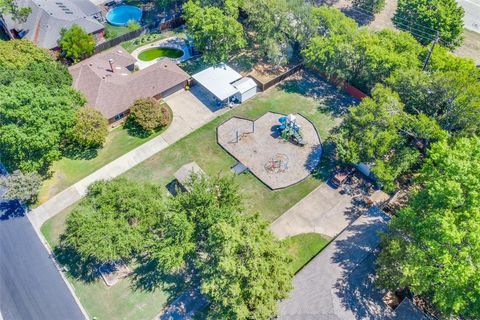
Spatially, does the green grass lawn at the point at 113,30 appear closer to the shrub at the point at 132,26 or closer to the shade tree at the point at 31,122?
the shrub at the point at 132,26

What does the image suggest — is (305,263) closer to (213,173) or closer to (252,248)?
(252,248)

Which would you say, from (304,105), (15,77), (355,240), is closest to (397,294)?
(355,240)

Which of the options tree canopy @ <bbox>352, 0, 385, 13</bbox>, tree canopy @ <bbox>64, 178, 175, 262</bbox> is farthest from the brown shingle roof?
tree canopy @ <bbox>352, 0, 385, 13</bbox>

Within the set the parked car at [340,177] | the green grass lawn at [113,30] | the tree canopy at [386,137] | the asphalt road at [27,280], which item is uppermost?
the tree canopy at [386,137]

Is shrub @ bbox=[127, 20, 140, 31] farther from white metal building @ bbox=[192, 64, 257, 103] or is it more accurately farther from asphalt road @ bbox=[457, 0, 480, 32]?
asphalt road @ bbox=[457, 0, 480, 32]

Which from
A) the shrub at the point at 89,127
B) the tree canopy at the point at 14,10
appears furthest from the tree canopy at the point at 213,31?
the tree canopy at the point at 14,10

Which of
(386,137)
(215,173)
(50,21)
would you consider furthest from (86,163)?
(386,137)
